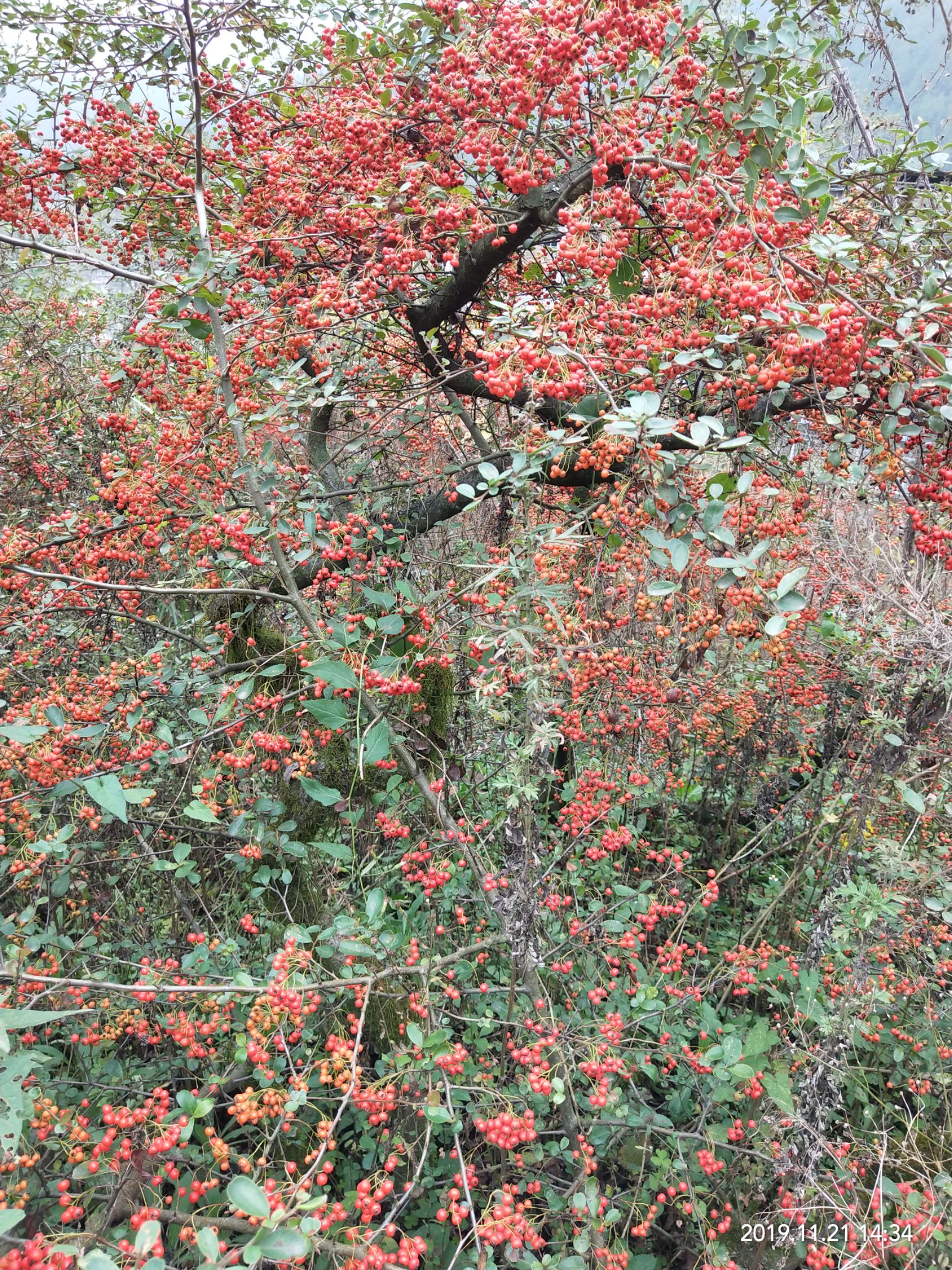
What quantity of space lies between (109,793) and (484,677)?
826 mm

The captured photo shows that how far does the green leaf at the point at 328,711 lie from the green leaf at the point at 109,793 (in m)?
0.48

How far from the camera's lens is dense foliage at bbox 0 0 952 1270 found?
1.63 m

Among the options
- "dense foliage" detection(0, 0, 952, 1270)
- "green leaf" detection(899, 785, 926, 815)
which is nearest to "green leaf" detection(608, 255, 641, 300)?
"dense foliage" detection(0, 0, 952, 1270)

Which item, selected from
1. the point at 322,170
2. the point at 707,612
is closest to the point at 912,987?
the point at 707,612

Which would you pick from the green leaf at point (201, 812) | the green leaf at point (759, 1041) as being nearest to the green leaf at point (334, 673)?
the green leaf at point (201, 812)

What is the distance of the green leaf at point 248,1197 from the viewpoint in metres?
0.92

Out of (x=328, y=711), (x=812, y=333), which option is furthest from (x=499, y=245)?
(x=328, y=711)

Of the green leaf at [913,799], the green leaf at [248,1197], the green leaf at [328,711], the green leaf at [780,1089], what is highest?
the green leaf at [328,711]

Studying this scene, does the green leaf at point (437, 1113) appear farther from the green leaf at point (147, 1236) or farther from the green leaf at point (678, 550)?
the green leaf at point (678, 550)

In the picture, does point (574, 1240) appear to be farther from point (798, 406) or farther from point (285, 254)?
point (285, 254)

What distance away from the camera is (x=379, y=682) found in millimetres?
1803

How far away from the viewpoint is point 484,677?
1.68 metres

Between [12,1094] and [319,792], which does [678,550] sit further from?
[12,1094]

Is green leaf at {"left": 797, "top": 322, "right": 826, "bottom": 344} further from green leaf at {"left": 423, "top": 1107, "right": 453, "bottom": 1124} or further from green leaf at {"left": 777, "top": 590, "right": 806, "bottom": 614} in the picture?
green leaf at {"left": 423, "top": 1107, "right": 453, "bottom": 1124}
